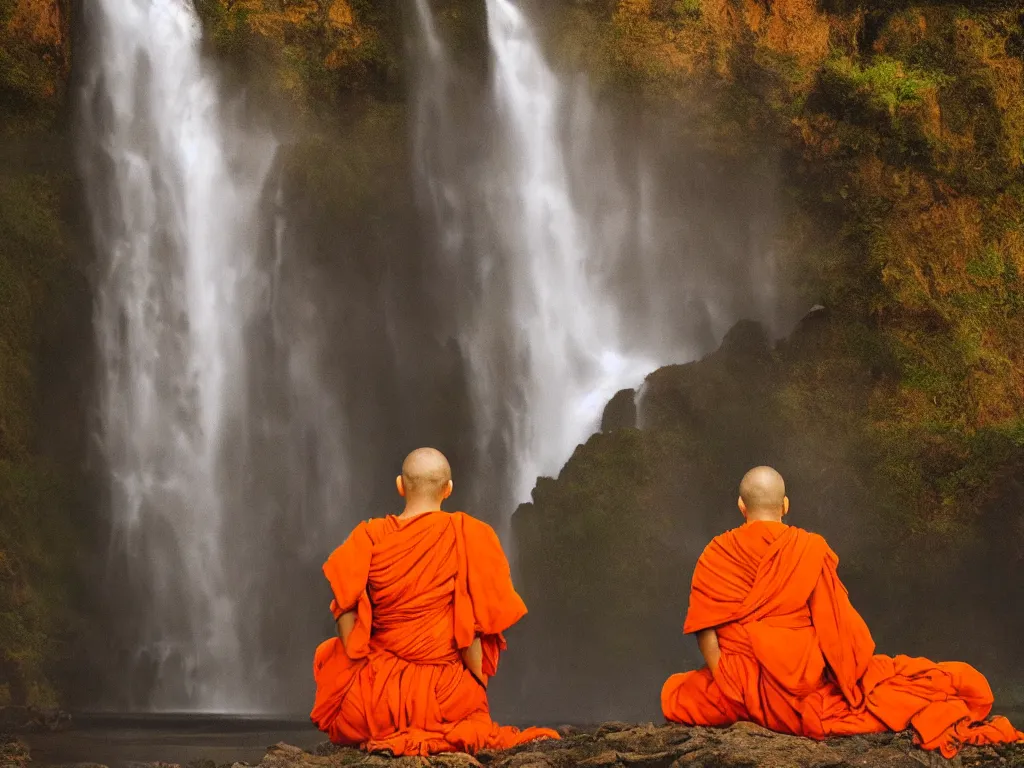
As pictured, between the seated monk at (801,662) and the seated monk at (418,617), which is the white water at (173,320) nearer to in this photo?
the seated monk at (418,617)

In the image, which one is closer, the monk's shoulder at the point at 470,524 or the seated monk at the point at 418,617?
the seated monk at the point at 418,617

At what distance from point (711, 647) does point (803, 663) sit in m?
0.55

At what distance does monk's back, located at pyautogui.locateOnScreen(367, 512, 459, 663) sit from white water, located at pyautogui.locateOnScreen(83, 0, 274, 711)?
1063 centimetres

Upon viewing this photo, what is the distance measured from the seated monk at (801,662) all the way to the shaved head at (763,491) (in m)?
0.16

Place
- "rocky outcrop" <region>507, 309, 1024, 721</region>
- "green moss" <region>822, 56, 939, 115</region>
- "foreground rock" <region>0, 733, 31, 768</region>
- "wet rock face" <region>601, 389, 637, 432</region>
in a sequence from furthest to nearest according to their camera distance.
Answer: "green moss" <region>822, 56, 939, 115</region> → "wet rock face" <region>601, 389, 637, 432</region> → "rocky outcrop" <region>507, 309, 1024, 721</region> → "foreground rock" <region>0, 733, 31, 768</region>

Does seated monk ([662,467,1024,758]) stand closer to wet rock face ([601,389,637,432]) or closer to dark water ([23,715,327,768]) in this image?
dark water ([23,715,327,768])

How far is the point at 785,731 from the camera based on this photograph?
23.8 ft

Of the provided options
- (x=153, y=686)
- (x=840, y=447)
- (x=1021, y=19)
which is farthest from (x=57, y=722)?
(x=1021, y=19)

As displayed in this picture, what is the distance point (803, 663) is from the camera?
725 centimetres

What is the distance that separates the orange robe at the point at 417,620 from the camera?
709 centimetres

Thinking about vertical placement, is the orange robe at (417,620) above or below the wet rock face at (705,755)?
above

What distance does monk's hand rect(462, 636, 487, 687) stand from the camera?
728cm

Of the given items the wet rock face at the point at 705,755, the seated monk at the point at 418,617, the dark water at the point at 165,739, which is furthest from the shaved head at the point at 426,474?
the dark water at the point at 165,739

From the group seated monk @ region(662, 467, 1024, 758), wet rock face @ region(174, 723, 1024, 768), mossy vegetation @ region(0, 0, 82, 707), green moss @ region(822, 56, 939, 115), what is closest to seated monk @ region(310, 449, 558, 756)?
wet rock face @ region(174, 723, 1024, 768)
